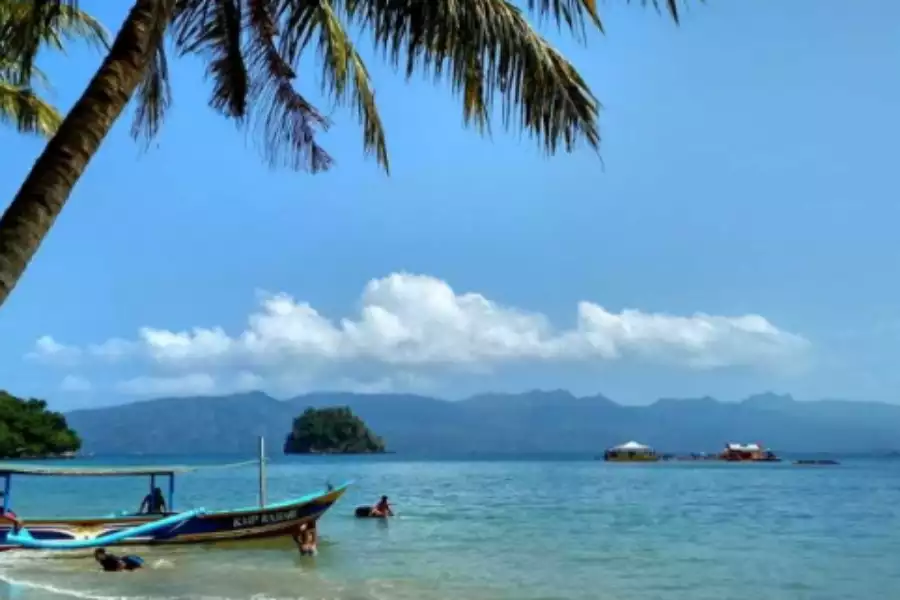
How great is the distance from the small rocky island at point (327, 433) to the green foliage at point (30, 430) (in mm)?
75562

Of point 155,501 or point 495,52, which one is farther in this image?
point 155,501

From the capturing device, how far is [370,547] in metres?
26.1

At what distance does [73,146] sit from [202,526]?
17858mm

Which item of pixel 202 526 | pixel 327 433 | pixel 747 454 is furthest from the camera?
pixel 327 433

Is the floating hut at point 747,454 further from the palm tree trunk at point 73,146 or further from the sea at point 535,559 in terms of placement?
the palm tree trunk at point 73,146

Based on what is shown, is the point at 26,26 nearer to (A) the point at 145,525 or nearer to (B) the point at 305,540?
(A) the point at 145,525

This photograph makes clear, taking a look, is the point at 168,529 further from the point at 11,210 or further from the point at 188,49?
the point at 11,210

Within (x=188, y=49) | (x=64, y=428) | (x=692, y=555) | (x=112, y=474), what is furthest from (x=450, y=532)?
(x=64, y=428)

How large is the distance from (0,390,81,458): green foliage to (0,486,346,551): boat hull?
86.5 meters

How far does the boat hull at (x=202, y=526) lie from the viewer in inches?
787

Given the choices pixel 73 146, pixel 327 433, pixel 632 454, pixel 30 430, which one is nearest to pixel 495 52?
pixel 73 146

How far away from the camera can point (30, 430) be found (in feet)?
338

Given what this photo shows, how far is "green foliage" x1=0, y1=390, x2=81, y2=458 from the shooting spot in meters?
101

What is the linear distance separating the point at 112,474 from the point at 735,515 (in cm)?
2688
